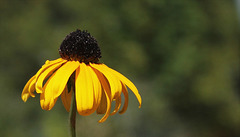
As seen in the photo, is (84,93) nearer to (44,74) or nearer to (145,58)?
(44,74)

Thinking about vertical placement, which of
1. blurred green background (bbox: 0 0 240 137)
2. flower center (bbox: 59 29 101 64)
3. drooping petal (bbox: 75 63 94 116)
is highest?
blurred green background (bbox: 0 0 240 137)

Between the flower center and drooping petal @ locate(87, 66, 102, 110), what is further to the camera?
the flower center

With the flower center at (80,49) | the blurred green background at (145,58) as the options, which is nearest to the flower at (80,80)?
the flower center at (80,49)

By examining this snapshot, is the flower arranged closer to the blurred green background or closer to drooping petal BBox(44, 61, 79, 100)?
drooping petal BBox(44, 61, 79, 100)

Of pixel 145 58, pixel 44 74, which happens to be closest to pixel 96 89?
pixel 44 74

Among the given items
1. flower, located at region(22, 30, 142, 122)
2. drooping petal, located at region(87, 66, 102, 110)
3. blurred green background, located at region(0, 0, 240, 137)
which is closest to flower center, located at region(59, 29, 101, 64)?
flower, located at region(22, 30, 142, 122)
